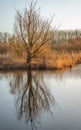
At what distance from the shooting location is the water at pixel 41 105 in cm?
654

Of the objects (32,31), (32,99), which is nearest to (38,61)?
(32,31)

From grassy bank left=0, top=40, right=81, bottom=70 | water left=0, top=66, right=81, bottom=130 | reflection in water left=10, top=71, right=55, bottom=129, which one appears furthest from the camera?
grassy bank left=0, top=40, right=81, bottom=70

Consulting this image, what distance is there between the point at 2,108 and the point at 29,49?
42.1ft

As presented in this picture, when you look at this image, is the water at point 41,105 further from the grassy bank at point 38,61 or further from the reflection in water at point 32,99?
the grassy bank at point 38,61

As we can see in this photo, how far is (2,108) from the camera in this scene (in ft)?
26.2

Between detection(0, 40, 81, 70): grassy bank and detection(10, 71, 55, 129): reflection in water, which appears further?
detection(0, 40, 81, 70): grassy bank

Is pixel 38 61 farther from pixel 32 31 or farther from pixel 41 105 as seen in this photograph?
pixel 41 105

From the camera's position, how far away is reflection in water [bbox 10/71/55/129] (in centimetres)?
735

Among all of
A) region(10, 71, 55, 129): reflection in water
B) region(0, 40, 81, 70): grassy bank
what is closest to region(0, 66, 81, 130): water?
region(10, 71, 55, 129): reflection in water

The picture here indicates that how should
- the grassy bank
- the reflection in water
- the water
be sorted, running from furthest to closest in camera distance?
1. the grassy bank
2. the reflection in water
3. the water

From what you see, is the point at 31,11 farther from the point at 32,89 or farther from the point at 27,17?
the point at 32,89

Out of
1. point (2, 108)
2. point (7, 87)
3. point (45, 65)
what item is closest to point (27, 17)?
point (45, 65)

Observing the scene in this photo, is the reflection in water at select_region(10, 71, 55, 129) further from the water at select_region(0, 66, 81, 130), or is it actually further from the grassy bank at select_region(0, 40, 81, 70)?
the grassy bank at select_region(0, 40, 81, 70)

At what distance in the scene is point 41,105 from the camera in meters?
8.42
